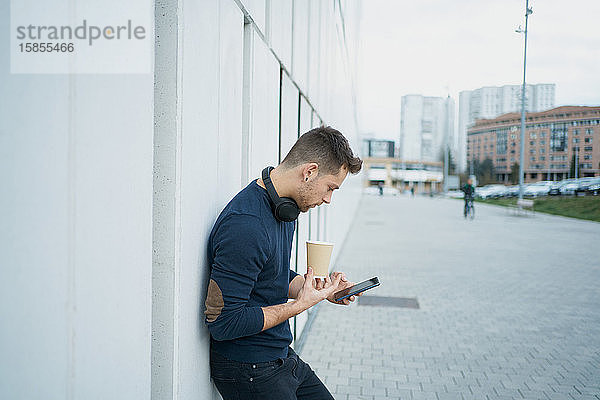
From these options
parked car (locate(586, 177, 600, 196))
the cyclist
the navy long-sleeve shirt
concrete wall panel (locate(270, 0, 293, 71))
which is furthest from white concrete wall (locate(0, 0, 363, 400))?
the cyclist

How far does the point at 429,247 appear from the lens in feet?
47.5

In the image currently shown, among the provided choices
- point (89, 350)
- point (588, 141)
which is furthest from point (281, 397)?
point (588, 141)

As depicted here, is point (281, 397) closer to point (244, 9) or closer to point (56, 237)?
point (56, 237)

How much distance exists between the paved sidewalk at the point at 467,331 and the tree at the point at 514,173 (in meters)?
17.1

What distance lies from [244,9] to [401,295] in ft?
21.2

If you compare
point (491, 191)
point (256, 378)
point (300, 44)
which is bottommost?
point (491, 191)

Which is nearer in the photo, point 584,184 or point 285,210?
point 285,210

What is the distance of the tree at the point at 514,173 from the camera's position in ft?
95.3

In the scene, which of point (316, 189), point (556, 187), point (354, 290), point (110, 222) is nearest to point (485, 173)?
point (556, 187)

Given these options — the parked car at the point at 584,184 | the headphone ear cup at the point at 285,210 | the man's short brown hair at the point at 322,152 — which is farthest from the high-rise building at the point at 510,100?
the headphone ear cup at the point at 285,210

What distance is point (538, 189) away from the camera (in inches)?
1016

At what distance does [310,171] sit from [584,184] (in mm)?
20259

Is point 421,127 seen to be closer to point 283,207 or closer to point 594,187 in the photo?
point 594,187

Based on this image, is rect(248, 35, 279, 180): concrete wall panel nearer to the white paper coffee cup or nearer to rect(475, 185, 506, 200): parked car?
the white paper coffee cup
